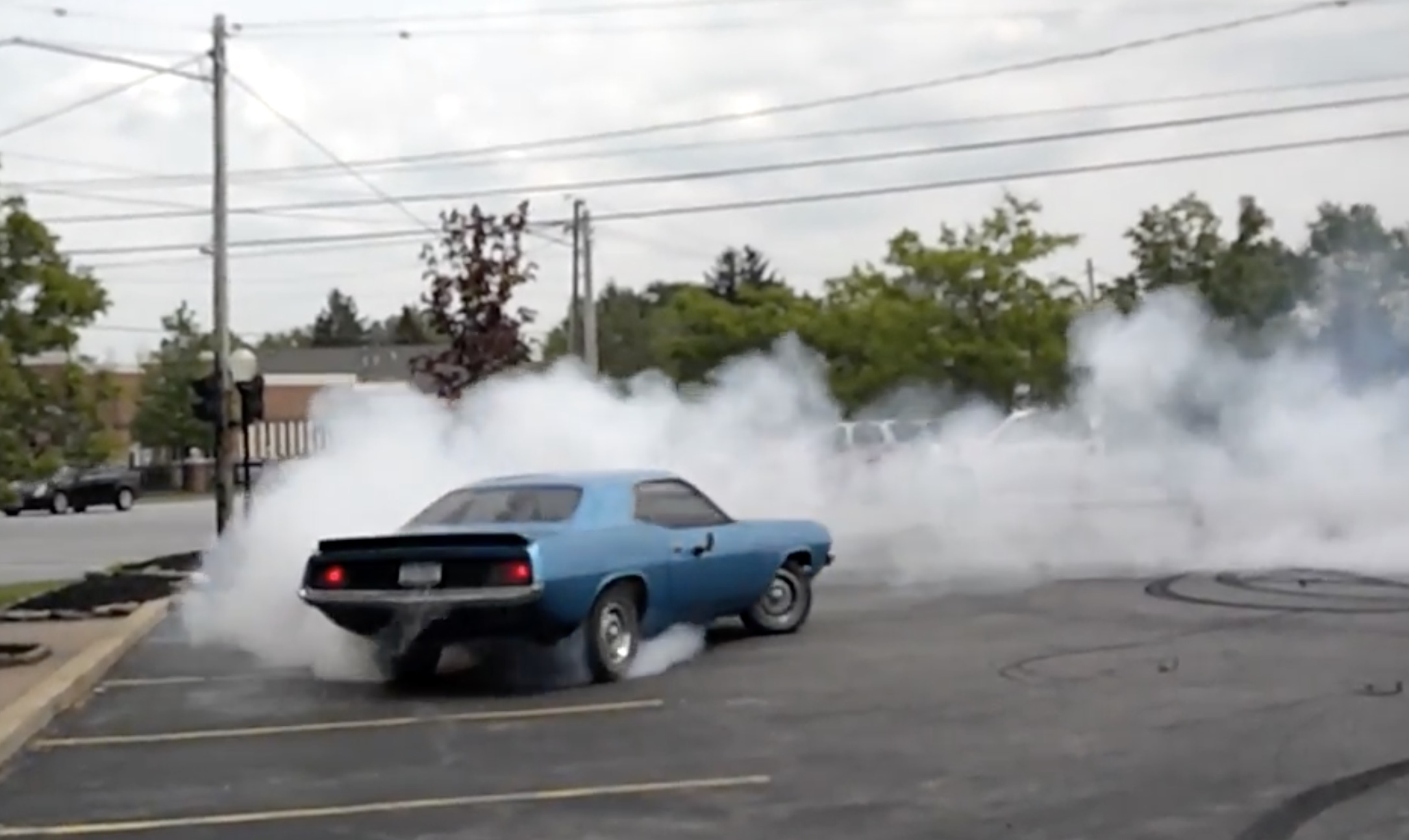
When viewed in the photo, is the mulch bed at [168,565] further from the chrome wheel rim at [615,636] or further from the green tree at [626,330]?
the green tree at [626,330]

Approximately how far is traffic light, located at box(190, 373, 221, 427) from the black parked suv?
24561mm

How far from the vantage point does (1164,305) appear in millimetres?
25844

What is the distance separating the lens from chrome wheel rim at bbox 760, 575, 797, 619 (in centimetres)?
1602

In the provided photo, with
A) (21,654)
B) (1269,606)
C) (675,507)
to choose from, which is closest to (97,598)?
(21,654)

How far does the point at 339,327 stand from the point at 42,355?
481ft

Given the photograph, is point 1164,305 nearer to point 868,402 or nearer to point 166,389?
point 868,402

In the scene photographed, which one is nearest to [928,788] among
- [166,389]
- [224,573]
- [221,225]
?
[224,573]

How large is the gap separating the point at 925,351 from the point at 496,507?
35.2 meters

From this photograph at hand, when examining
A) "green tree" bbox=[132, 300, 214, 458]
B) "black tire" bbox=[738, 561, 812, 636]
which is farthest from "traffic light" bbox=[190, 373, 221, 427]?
"green tree" bbox=[132, 300, 214, 458]

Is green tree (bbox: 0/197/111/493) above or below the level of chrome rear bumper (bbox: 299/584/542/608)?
above

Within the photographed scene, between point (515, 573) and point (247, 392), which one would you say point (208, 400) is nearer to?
point (247, 392)

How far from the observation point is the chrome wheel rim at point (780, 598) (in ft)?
52.5

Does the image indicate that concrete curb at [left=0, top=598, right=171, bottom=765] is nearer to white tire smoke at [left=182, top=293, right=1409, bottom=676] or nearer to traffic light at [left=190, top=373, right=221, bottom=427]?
white tire smoke at [left=182, top=293, right=1409, bottom=676]

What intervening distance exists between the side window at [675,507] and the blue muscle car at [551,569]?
11 mm
